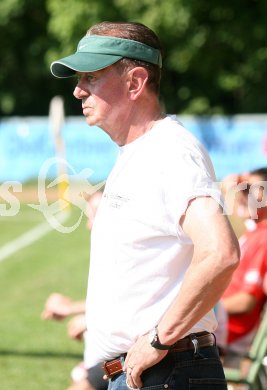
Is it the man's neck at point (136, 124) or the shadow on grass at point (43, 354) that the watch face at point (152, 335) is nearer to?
the man's neck at point (136, 124)

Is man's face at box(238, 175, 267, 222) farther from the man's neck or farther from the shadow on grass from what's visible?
the shadow on grass

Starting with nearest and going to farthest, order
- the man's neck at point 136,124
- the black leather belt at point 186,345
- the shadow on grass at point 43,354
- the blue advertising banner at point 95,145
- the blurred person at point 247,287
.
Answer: the black leather belt at point 186,345
the man's neck at point 136,124
the blurred person at point 247,287
the shadow on grass at point 43,354
the blue advertising banner at point 95,145

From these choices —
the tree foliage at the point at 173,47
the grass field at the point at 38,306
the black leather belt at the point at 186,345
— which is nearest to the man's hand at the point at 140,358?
the black leather belt at the point at 186,345

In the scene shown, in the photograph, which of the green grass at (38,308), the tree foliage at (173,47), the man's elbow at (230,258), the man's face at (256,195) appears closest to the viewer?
the man's elbow at (230,258)

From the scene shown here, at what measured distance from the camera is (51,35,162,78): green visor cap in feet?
9.86

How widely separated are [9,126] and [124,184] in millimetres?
23930

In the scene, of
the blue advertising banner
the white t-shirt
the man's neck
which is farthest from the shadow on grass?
the blue advertising banner

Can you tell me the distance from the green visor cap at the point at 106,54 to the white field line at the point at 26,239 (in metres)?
10.6

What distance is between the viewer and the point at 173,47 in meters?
27.6

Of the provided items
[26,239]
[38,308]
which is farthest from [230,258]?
[26,239]

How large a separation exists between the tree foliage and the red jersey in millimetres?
19357

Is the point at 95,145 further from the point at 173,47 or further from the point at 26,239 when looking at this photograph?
the point at 26,239

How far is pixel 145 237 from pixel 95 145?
2239 cm

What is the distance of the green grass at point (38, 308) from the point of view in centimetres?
719
